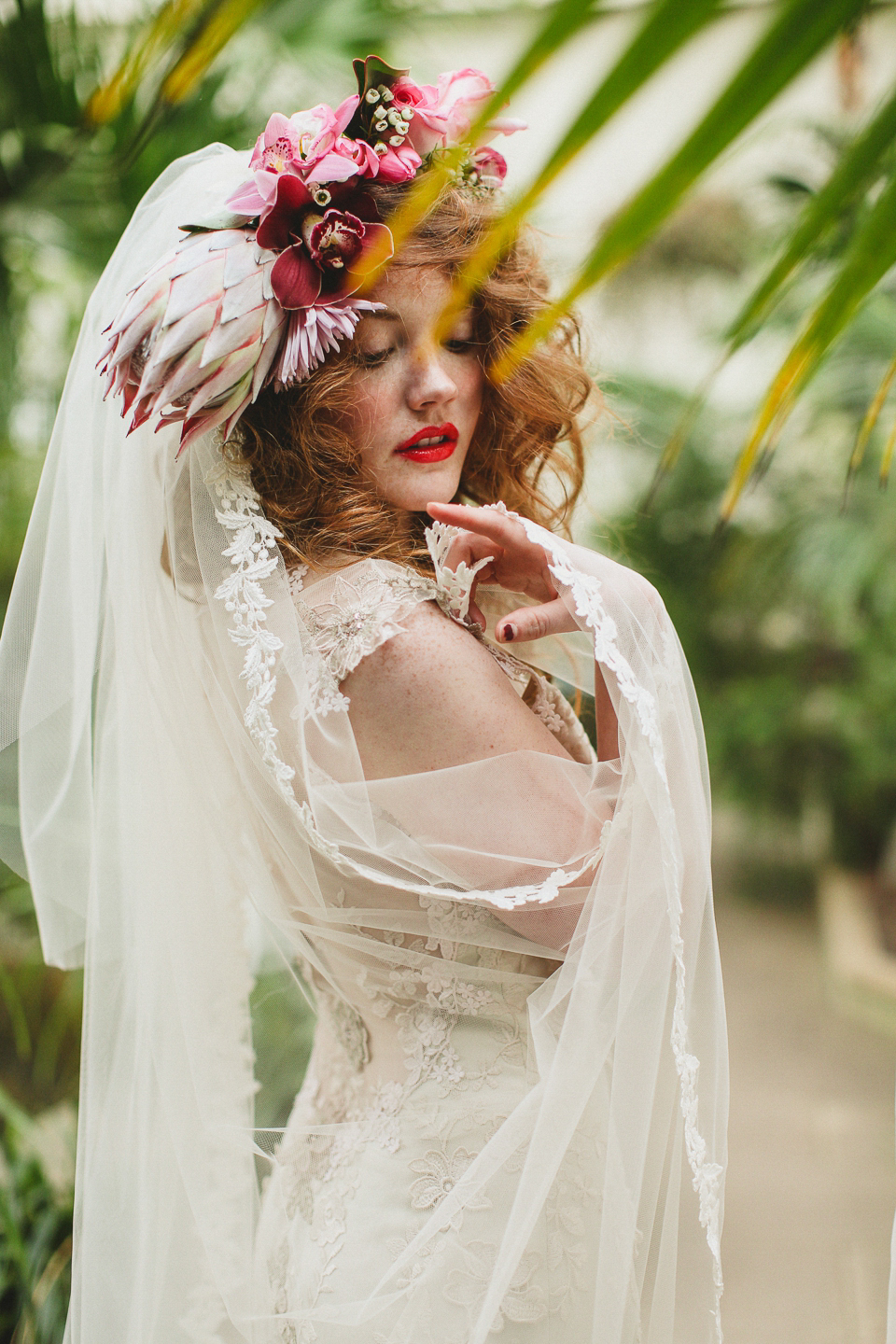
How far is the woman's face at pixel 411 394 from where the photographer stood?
114cm

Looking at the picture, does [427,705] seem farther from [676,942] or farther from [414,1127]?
[414,1127]

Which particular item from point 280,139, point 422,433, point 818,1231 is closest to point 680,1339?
point 422,433

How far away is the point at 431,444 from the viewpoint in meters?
1.20

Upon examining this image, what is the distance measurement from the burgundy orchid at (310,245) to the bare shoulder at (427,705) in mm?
344

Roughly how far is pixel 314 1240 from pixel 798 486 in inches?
207

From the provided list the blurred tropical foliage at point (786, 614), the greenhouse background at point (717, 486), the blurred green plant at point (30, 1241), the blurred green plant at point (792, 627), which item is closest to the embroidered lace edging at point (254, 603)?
the greenhouse background at point (717, 486)

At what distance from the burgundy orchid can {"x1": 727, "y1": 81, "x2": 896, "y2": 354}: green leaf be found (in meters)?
0.75

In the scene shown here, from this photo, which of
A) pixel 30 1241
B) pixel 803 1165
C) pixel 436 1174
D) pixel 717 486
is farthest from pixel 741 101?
pixel 717 486

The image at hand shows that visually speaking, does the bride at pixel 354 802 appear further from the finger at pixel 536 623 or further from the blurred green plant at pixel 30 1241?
the blurred green plant at pixel 30 1241

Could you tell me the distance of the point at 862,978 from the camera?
474 cm

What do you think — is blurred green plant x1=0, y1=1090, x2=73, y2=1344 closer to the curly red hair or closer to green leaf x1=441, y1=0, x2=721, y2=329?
the curly red hair

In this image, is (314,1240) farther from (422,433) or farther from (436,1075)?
(422,433)

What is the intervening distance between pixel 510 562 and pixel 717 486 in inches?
232

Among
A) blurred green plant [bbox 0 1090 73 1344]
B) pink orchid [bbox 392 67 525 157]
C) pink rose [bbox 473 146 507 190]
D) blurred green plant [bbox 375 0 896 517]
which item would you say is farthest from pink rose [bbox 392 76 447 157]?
blurred green plant [bbox 0 1090 73 1344]
